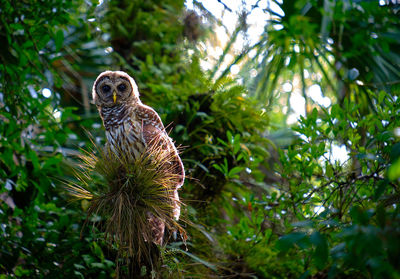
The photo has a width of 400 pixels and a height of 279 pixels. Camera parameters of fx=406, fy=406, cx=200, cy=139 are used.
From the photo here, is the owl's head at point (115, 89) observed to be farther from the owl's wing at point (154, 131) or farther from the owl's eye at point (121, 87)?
the owl's wing at point (154, 131)

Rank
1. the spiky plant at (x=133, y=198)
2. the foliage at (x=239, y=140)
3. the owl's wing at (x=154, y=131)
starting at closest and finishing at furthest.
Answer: the foliage at (x=239, y=140), the spiky plant at (x=133, y=198), the owl's wing at (x=154, y=131)

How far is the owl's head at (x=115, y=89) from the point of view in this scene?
2.77 metres

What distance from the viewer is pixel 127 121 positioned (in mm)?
2633

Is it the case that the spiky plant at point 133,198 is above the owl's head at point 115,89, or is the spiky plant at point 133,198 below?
below

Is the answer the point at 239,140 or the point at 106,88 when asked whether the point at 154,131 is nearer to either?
the point at 106,88

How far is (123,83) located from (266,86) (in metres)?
1.18

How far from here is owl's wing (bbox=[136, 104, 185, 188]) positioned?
2.47 metres

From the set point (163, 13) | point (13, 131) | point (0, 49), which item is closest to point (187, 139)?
point (13, 131)

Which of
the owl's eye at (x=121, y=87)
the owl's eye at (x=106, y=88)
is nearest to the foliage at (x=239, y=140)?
the owl's eye at (x=106, y=88)

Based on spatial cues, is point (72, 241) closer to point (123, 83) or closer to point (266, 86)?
point (123, 83)

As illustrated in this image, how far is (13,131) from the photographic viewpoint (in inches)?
110

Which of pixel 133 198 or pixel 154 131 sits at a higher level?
pixel 154 131

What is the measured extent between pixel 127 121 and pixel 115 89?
28 centimetres

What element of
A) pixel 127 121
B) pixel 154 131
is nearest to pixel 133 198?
pixel 154 131
